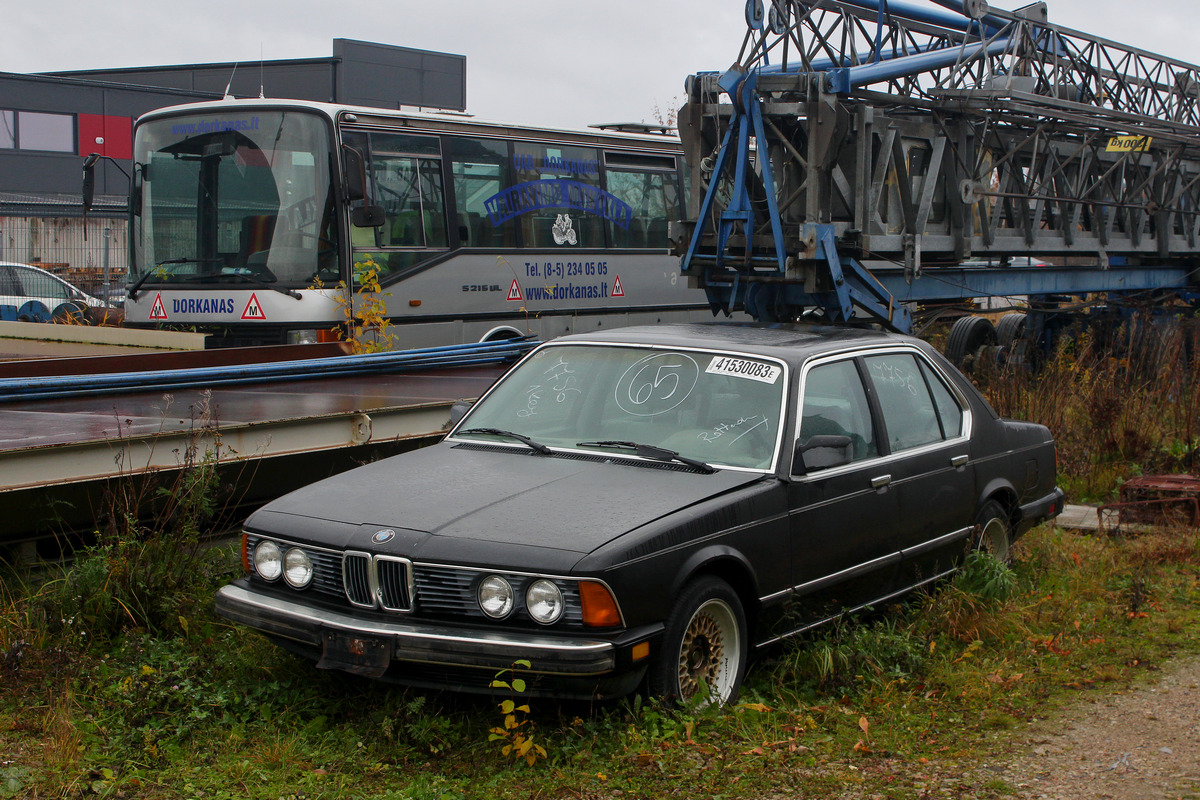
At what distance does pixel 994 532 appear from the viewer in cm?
630

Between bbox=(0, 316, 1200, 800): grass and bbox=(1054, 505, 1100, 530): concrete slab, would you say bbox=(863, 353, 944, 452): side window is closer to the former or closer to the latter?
bbox=(0, 316, 1200, 800): grass

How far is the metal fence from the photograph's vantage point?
24953 millimetres

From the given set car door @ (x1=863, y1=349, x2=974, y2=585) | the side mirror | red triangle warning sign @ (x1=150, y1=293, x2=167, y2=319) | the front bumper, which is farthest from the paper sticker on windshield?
red triangle warning sign @ (x1=150, y1=293, x2=167, y2=319)

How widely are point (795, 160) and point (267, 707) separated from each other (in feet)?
26.9

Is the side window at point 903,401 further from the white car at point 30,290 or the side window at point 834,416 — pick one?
the white car at point 30,290

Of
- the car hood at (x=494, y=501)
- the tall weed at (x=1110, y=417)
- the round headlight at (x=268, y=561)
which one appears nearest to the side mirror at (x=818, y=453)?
the car hood at (x=494, y=501)

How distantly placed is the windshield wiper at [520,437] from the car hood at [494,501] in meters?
0.04

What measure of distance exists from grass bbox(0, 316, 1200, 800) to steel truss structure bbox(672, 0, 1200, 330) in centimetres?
530

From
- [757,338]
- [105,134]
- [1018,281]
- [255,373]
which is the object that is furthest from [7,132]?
[757,338]

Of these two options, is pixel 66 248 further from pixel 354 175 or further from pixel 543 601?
pixel 543 601

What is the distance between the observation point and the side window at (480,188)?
1274 cm

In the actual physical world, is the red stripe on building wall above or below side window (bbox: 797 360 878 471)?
→ above

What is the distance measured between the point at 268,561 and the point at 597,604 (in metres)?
1.42

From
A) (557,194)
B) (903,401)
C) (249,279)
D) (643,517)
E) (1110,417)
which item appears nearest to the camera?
(643,517)
